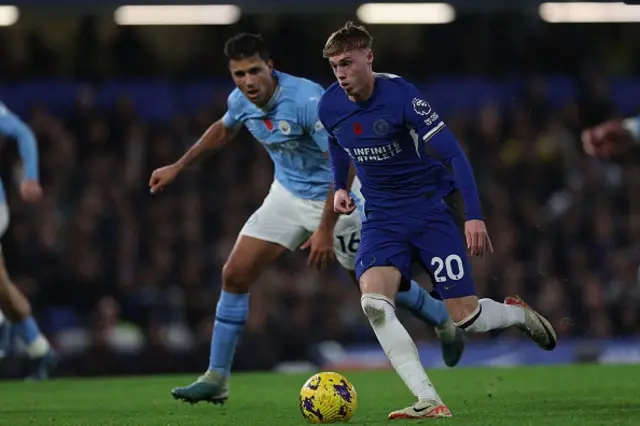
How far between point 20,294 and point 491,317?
5.53 meters

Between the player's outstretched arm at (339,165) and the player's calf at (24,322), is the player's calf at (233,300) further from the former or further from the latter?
the player's calf at (24,322)

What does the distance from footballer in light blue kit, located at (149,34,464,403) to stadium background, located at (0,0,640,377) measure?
609 cm

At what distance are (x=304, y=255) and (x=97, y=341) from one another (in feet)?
10.8

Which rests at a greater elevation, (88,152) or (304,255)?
(88,152)

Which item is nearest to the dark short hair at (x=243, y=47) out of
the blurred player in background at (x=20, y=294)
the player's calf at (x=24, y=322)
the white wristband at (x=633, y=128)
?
the white wristband at (x=633, y=128)

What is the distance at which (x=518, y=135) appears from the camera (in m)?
17.8

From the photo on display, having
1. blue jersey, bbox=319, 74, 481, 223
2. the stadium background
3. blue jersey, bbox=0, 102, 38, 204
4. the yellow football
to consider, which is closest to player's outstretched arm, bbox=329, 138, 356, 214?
blue jersey, bbox=319, 74, 481, 223

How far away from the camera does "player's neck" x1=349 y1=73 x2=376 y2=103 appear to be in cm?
699

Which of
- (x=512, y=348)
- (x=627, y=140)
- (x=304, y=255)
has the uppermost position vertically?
(x=627, y=140)

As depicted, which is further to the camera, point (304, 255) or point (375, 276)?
point (304, 255)

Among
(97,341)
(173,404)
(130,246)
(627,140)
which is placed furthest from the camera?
(130,246)

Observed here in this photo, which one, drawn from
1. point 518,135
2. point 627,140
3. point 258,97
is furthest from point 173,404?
point 518,135

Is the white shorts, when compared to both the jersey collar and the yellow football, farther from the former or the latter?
the yellow football

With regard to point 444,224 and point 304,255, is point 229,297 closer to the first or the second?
point 444,224
